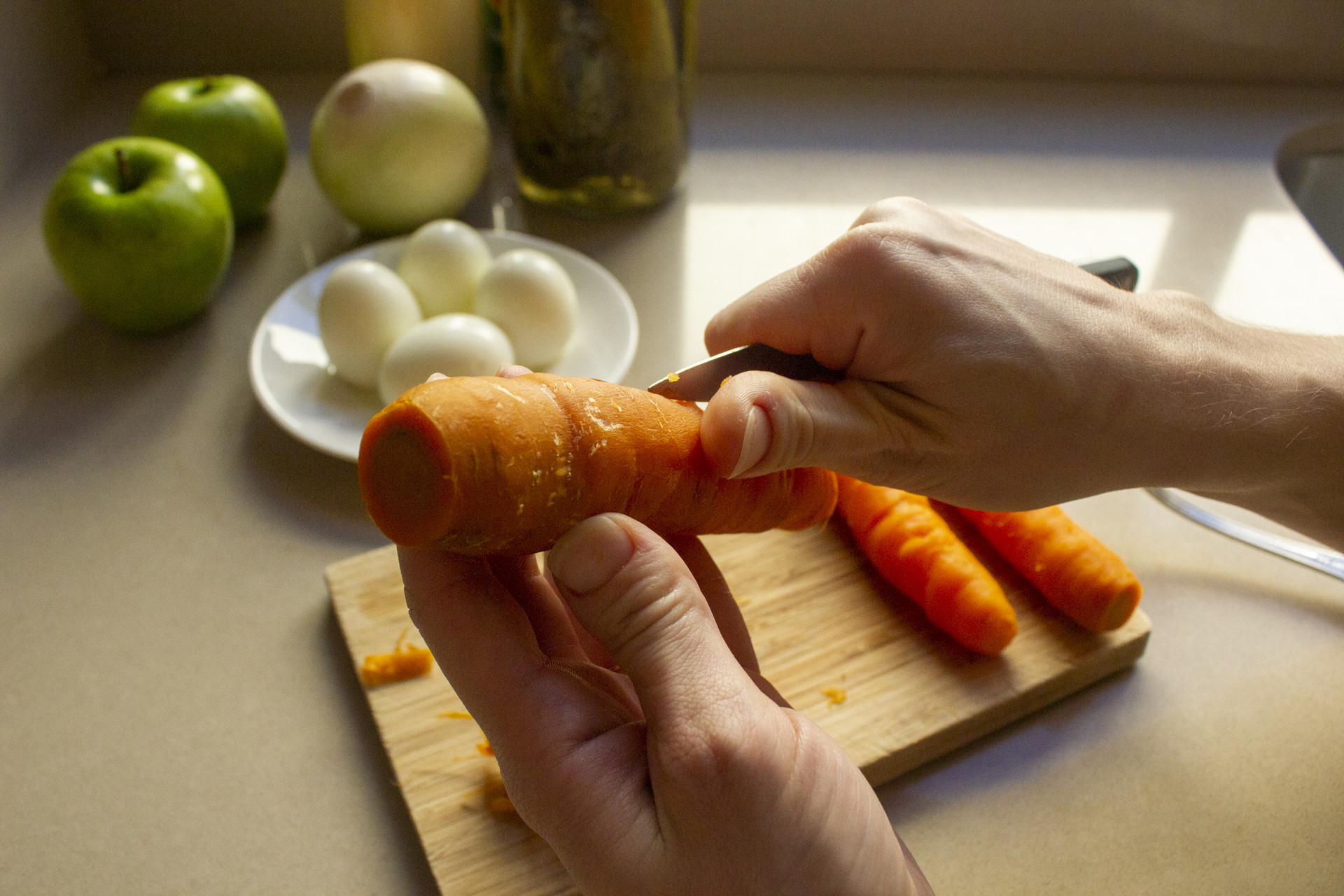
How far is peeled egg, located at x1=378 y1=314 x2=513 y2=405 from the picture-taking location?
1218mm

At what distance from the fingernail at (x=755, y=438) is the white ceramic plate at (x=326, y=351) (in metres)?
0.51

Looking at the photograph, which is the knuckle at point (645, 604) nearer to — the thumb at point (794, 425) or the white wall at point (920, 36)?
the thumb at point (794, 425)

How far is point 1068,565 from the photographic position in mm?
1054

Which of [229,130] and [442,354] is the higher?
[229,130]

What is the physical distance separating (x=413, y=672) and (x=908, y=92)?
1.70 m

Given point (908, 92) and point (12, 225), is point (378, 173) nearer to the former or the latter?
point (12, 225)

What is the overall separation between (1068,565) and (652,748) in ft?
1.94

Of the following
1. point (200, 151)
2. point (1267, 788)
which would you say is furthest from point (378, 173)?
point (1267, 788)

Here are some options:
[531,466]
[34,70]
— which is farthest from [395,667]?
[34,70]

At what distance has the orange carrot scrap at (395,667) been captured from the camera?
1.01 metres

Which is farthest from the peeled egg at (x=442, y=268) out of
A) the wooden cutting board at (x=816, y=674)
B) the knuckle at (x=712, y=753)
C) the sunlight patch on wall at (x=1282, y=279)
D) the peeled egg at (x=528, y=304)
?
the sunlight patch on wall at (x=1282, y=279)

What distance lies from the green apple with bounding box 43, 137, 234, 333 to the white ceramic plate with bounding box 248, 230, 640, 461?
139mm

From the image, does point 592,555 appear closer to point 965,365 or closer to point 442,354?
point 965,365

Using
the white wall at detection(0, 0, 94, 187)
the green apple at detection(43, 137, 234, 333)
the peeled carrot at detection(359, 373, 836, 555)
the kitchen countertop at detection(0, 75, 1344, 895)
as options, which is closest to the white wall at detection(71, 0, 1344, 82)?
the white wall at detection(0, 0, 94, 187)
